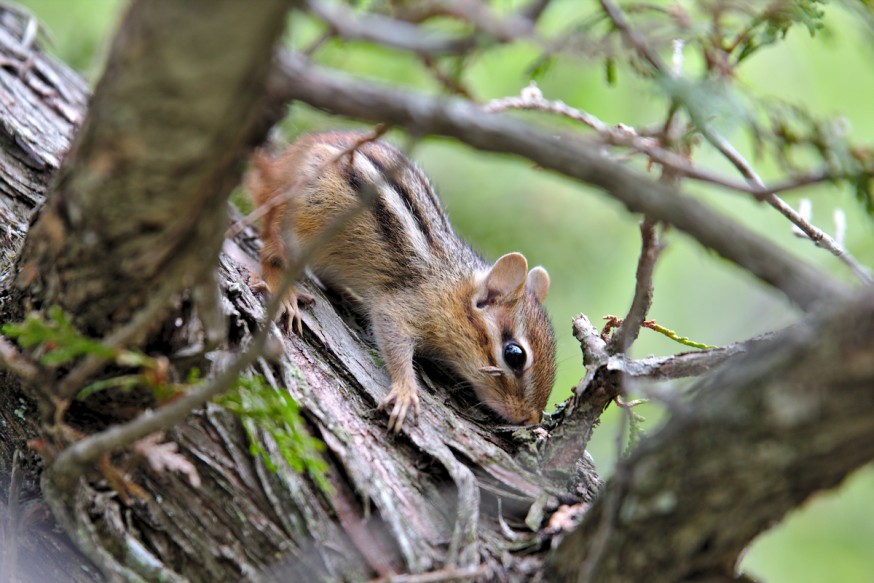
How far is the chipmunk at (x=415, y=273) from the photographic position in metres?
4.13

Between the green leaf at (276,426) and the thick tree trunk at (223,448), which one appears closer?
the thick tree trunk at (223,448)

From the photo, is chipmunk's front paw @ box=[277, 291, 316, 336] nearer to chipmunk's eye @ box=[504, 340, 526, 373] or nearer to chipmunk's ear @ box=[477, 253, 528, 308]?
chipmunk's eye @ box=[504, 340, 526, 373]

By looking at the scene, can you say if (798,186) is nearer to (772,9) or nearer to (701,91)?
(701,91)

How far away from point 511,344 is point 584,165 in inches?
102

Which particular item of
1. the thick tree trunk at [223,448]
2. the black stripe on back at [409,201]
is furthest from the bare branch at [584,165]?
the black stripe on back at [409,201]

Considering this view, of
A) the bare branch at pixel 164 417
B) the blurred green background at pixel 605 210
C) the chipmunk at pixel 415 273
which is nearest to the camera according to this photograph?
the bare branch at pixel 164 417

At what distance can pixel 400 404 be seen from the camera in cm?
299

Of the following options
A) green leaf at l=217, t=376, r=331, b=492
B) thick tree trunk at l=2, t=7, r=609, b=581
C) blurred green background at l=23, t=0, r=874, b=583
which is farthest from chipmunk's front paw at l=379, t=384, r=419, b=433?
blurred green background at l=23, t=0, r=874, b=583

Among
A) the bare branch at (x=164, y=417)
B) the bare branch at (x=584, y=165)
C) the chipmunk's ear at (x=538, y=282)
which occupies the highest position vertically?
the chipmunk's ear at (x=538, y=282)

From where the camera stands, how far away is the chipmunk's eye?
415 cm

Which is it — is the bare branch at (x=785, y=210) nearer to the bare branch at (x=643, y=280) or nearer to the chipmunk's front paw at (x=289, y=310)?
the bare branch at (x=643, y=280)

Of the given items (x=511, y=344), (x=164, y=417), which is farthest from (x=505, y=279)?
(x=164, y=417)

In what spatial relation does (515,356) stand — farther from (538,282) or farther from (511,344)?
(538,282)

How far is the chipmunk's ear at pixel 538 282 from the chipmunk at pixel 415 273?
0.50ft
